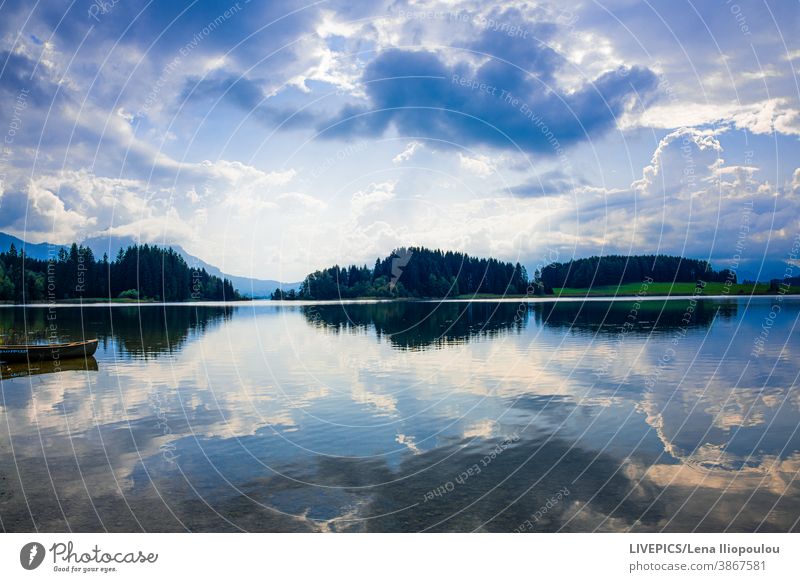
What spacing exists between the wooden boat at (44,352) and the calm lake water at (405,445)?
4.86 m

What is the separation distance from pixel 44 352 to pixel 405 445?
163ft

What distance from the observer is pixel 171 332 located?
9400cm

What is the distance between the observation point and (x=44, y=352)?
5962cm

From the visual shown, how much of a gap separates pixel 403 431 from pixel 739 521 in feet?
51.1

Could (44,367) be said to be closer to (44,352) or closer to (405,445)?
(44,352)

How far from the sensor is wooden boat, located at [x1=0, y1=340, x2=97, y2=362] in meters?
58.1

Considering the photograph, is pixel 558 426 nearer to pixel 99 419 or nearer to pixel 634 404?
pixel 634 404

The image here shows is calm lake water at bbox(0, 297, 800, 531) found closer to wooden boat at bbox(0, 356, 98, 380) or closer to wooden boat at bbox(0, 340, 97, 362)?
wooden boat at bbox(0, 356, 98, 380)

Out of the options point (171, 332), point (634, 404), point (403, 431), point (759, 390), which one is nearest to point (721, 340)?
point (759, 390)
